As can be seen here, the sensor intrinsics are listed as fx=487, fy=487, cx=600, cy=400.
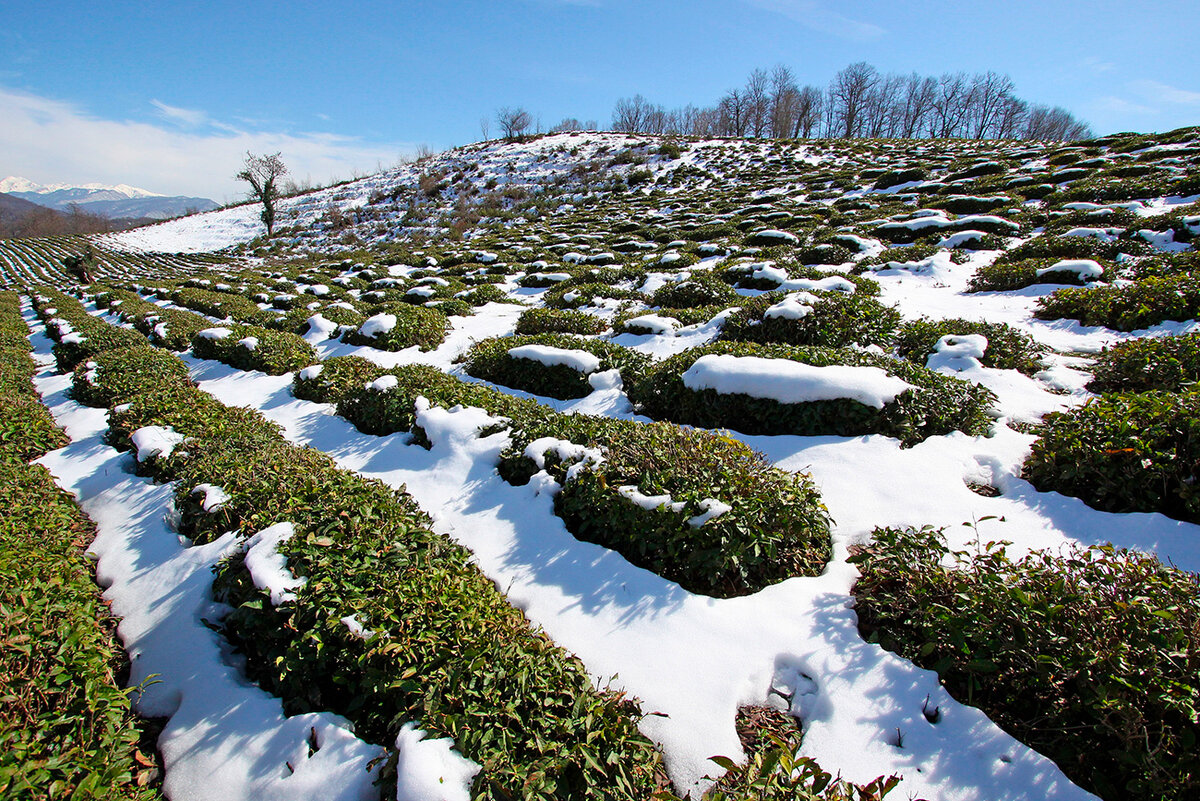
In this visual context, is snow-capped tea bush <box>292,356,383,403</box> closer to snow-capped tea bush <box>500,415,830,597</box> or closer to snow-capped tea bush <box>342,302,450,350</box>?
snow-capped tea bush <box>342,302,450,350</box>

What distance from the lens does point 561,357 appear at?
7598 mm

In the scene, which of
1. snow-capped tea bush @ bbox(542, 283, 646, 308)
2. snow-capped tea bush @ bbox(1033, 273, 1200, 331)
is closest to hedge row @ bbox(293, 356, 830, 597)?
snow-capped tea bush @ bbox(1033, 273, 1200, 331)

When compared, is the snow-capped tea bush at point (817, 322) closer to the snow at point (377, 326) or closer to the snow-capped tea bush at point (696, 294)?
the snow-capped tea bush at point (696, 294)

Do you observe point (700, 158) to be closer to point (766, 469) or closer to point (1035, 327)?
point (1035, 327)

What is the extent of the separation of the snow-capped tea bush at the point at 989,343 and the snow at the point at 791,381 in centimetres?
224

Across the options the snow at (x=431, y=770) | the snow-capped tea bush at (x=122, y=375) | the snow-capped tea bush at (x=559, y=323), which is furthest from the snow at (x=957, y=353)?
the snow-capped tea bush at (x=122, y=375)

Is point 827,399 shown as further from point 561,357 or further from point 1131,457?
point 561,357

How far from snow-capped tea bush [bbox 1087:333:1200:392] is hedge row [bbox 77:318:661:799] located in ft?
21.6

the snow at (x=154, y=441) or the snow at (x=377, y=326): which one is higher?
the snow at (x=377, y=326)

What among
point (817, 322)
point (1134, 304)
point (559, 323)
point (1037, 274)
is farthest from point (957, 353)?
point (559, 323)

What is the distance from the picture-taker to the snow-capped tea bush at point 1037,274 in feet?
30.7

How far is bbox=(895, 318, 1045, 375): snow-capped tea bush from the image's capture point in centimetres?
654

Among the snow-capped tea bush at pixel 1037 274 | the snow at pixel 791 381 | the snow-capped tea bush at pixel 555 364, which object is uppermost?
the snow-capped tea bush at pixel 1037 274

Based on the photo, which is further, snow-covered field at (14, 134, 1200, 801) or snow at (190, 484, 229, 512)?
snow at (190, 484, 229, 512)
